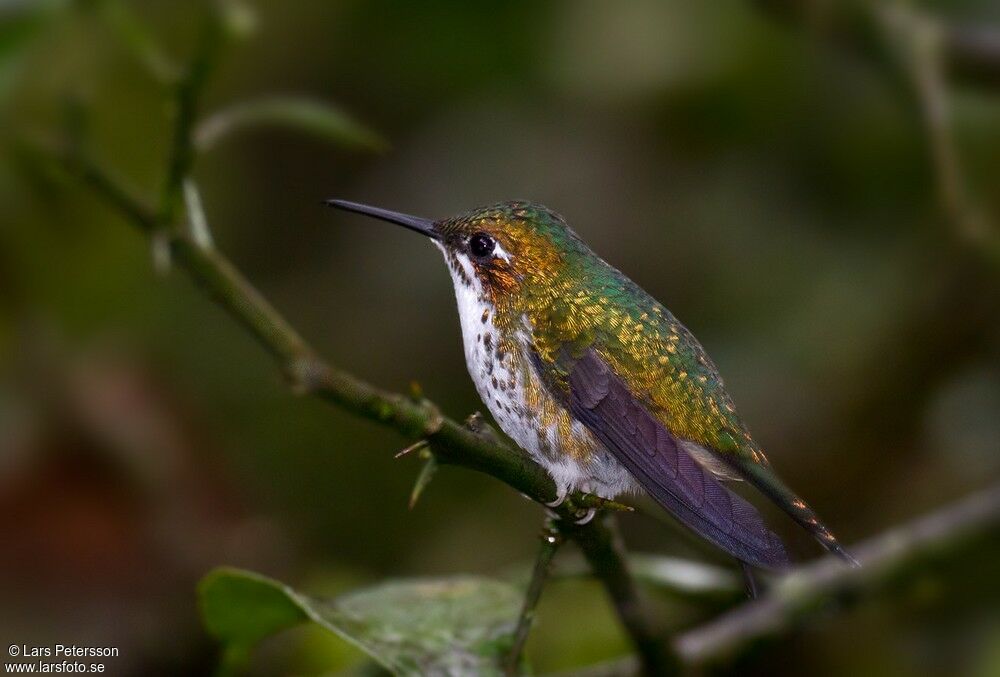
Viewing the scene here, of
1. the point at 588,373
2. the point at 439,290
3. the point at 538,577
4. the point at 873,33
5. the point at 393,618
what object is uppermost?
the point at 439,290

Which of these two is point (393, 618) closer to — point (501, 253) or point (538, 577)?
point (538, 577)

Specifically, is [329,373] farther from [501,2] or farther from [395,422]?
[501,2]

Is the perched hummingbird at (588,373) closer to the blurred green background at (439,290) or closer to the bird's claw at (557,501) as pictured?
the bird's claw at (557,501)

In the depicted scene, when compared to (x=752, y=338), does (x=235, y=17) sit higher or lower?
lower

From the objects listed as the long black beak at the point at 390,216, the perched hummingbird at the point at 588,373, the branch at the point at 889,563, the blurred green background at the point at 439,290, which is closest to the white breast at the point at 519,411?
the perched hummingbird at the point at 588,373

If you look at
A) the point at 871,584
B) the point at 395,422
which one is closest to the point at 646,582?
the point at 871,584

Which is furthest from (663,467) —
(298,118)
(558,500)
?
(298,118)
